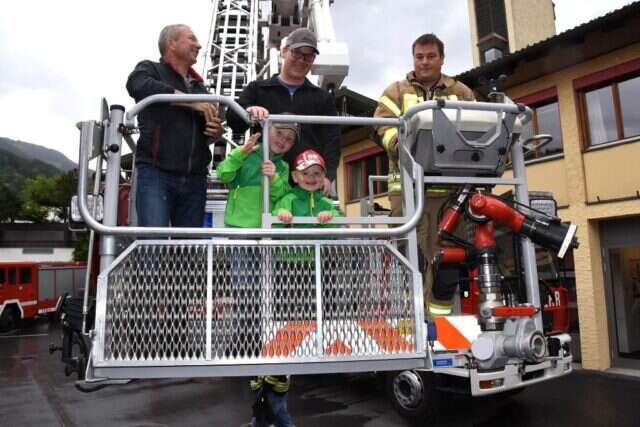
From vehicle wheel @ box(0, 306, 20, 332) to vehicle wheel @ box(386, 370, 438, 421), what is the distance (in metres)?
16.5

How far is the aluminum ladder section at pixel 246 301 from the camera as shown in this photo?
86.1 inches

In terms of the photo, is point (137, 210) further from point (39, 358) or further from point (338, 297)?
point (39, 358)

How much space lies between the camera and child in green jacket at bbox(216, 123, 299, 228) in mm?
2848

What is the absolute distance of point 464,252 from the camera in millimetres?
3021

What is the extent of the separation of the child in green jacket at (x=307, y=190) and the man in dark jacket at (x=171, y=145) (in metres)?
0.54

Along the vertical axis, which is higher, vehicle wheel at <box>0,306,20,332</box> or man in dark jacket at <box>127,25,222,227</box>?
man in dark jacket at <box>127,25,222,227</box>

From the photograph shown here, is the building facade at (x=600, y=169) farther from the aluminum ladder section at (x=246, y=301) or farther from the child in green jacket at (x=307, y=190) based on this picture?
the aluminum ladder section at (x=246, y=301)

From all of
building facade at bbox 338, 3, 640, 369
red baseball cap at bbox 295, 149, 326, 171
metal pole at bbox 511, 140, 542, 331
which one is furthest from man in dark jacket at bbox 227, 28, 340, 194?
building facade at bbox 338, 3, 640, 369

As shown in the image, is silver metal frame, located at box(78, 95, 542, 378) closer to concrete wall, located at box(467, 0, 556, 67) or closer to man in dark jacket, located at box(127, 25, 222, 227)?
man in dark jacket, located at box(127, 25, 222, 227)

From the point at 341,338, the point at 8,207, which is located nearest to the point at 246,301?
the point at 341,338

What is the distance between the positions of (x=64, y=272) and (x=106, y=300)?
2140cm

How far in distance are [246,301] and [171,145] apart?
3.81 feet

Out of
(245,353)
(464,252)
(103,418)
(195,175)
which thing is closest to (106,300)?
(245,353)

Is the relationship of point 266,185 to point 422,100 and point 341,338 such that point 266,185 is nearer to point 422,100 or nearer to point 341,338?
point 341,338
